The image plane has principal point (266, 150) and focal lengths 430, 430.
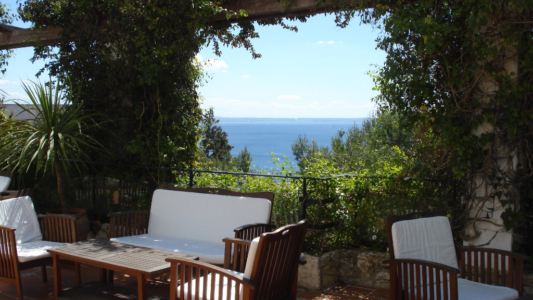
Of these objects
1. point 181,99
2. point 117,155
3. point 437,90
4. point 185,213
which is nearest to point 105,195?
point 117,155

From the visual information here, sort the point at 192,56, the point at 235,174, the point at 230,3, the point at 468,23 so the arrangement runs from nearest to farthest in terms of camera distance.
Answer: the point at 468,23, the point at 235,174, the point at 230,3, the point at 192,56

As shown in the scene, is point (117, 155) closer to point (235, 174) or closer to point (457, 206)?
point (235, 174)

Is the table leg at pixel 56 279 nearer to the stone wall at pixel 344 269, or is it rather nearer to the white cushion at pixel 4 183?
the stone wall at pixel 344 269

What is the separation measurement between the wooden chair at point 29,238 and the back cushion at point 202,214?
794mm

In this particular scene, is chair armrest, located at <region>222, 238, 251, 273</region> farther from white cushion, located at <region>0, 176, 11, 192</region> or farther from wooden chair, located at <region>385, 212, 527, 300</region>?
white cushion, located at <region>0, 176, 11, 192</region>

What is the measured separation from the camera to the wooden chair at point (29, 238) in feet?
10.9

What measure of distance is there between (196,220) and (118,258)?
108 centimetres

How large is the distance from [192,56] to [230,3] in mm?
892

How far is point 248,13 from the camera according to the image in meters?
5.10

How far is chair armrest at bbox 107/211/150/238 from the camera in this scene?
3.97m

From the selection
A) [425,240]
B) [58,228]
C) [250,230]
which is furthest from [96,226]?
[425,240]

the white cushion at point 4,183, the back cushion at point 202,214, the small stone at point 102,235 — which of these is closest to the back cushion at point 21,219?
the back cushion at point 202,214

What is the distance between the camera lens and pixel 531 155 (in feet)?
12.0

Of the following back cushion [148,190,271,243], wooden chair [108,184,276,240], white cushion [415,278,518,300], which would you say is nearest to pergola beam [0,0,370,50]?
wooden chair [108,184,276,240]
